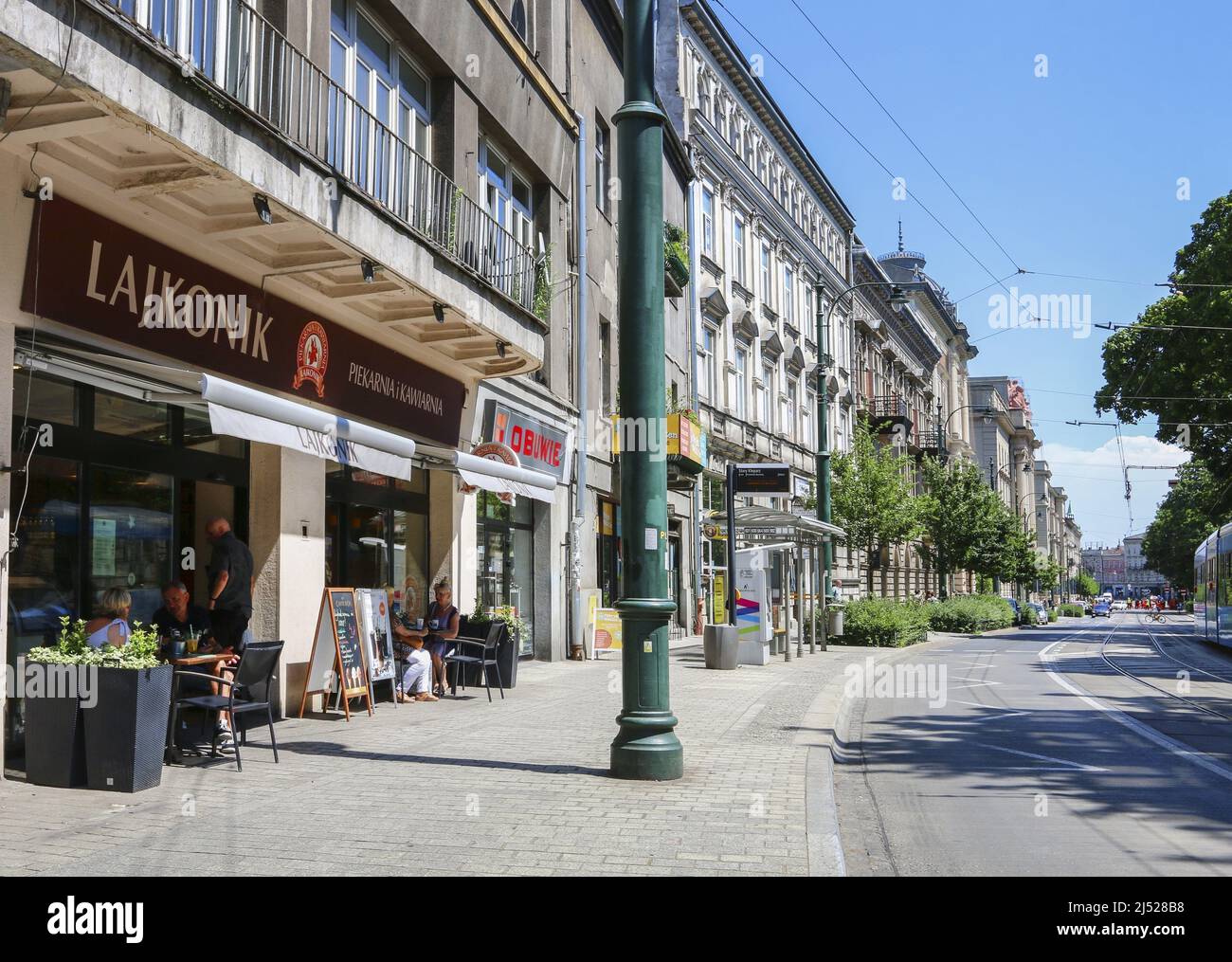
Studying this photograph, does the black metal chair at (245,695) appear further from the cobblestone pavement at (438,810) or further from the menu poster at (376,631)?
the menu poster at (376,631)

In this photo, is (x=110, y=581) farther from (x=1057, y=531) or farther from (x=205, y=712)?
(x=1057, y=531)

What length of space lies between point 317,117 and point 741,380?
2625 centimetres

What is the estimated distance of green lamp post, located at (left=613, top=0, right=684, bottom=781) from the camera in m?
8.23

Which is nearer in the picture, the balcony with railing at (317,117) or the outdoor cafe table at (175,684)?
the outdoor cafe table at (175,684)

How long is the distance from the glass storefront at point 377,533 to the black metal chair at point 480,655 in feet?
3.81

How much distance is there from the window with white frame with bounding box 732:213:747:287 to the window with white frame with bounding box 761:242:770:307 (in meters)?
2.23

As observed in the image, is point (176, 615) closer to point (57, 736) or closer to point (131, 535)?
point (131, 535)

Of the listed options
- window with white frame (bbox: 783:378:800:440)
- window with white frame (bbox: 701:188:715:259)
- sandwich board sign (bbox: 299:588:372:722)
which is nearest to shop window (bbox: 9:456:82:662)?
sandwich board sign (bbox: 299:588:372:722)

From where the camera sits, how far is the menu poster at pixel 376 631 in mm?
12266

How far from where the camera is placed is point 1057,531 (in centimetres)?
16188

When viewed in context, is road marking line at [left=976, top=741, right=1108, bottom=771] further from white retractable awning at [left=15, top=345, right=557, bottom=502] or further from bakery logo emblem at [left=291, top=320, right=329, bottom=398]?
bakery logo emblem at [left=291, top=320, right=329, bottom=398]

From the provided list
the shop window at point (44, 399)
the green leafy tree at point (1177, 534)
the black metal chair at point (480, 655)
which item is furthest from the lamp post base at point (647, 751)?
the green leafy tree at point (1177, 534)

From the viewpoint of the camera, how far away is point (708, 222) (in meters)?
33.3

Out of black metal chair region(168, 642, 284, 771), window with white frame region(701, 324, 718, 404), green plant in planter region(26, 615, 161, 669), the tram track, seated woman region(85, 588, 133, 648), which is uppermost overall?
window with white frame region(701, 324, 718, 404)
